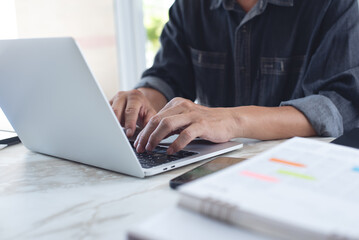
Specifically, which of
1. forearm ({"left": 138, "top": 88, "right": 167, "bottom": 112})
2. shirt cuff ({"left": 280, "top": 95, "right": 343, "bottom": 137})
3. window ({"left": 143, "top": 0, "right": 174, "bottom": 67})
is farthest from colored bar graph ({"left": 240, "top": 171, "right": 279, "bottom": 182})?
window ({"left": 143, "top": 0, "right": 174, "bottom": 67})

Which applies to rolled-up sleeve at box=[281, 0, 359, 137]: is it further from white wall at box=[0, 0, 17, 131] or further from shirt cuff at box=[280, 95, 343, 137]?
white wall at box=[0, 0, 17, 131]

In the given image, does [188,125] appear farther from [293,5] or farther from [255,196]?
[293,5]

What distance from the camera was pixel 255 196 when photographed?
381 millimetres

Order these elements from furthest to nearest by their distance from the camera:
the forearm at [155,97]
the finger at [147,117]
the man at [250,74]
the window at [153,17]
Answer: the window at [153,17]
the forearm at [155,97]
the finger at [147,117]
the man at [250,74]

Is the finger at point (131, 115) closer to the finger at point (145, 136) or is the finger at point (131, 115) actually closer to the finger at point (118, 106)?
the finger at point (118, 106)

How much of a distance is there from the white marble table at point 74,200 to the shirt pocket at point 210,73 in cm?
66

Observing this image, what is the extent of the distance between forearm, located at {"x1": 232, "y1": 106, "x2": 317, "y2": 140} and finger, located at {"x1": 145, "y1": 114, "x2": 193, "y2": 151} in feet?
0.53

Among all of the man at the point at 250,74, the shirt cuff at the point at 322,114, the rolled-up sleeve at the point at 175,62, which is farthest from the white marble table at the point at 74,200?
the rolled-up sleeve at the point at 175,62

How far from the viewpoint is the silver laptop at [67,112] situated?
59 centimetres

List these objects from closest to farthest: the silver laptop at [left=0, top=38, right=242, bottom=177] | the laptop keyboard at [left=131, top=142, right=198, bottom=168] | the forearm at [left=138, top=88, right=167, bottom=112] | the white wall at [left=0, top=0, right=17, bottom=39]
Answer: the silver laptop at [left=0, top=38, right=242, bottom=177] < the laptop keyboard at [left=131, top=142, right=198, bottom=168] < the forearm at [left=138, top=88, right=167, bottom=112] < the white wall at [left=0, top=0, right=17, bottom=39]

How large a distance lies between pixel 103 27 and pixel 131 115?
1502 millimetres

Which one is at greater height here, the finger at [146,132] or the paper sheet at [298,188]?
the paper sheet at [298,188]

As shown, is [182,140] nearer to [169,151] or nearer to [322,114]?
[169,151]

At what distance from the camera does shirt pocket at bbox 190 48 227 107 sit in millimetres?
1398
